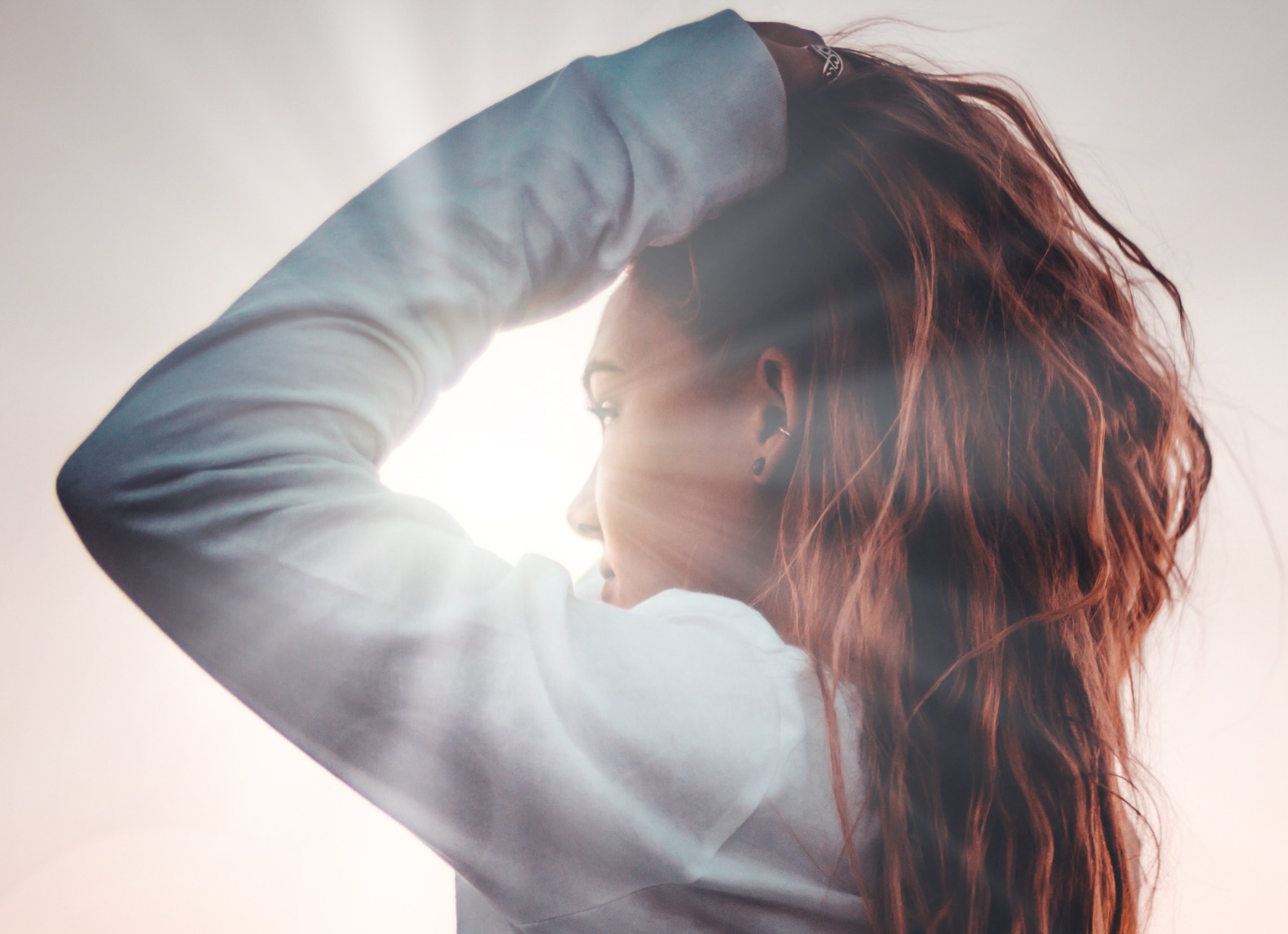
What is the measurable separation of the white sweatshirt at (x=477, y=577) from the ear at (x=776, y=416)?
0.59ft

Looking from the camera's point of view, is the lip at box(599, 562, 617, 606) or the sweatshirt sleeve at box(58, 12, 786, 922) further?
the lip at box(599, 562, 617, 606)

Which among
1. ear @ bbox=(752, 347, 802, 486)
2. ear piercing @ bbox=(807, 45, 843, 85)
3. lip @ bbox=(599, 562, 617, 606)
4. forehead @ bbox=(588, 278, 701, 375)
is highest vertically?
ear piercing @ bbox=(807, 45, 843, 85)

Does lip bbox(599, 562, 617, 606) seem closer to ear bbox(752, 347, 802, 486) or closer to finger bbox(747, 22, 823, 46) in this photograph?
ear bbox(752, 347, 802, 486)

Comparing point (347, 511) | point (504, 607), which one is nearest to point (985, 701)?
point (504, 607)

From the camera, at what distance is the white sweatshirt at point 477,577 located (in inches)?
14.6

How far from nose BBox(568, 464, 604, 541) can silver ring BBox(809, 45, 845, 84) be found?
480 mm

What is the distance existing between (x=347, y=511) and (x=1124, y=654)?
2.54ft

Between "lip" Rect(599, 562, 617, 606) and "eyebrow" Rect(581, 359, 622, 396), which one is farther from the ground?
"eyebrow" Rect(581, 359, 622, 396)

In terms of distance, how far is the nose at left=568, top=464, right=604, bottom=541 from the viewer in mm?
846

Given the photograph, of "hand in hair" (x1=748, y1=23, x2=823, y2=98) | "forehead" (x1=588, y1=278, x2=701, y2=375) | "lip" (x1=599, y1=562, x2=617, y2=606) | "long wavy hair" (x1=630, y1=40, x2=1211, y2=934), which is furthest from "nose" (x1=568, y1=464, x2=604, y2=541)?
"hand in hair" (x1=748, y1=23, x2=823, y2=98)

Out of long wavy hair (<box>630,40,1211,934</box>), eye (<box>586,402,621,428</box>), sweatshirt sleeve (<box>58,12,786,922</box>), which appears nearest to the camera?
sweatshirt sleeve (<box>58,12,786,922</box>)

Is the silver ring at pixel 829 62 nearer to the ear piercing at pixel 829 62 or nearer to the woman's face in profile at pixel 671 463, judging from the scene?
the ear piercing at pixel 829 62

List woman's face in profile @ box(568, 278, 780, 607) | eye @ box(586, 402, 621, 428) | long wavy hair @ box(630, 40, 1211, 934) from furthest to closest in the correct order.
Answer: eye @ box(586, 402, 621, 428)
woman's face in profile @ box(568, 278, 780, 607)
long wavy hair @ box(630, 40, 1211, 934)

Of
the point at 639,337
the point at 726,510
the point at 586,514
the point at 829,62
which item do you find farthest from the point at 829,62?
the point at 586,514
